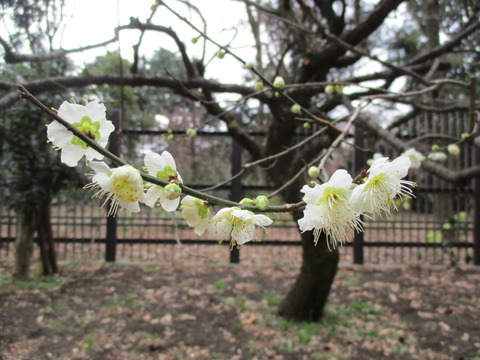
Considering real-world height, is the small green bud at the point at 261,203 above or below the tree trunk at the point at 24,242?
above

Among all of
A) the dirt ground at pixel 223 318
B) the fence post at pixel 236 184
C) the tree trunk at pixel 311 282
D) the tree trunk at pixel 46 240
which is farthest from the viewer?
the fence post at pixel 236 184

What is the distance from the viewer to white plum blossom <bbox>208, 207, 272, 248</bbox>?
1.93ft

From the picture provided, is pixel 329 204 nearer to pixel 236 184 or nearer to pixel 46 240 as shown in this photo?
pixel 236 184

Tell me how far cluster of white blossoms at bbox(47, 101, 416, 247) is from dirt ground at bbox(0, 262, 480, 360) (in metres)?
1.61

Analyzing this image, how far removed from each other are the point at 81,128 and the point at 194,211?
0.87 ft

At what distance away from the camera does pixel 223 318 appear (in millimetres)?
2570

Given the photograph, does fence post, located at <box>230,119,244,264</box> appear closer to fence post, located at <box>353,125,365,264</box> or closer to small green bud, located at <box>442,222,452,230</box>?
fence post, located at <box>353,125,365,264</box>

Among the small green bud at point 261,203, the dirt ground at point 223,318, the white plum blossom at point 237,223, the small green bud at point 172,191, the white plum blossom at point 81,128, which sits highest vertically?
the white plum blossom at point 81,128

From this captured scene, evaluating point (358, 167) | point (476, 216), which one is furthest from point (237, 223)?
point (476, 216)

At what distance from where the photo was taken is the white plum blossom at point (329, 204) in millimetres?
627

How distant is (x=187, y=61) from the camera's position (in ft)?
7.43

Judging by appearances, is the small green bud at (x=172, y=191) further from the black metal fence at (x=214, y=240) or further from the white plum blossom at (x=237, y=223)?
the black metal fence at (x=214, y=240)

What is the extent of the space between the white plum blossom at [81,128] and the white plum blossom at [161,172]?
0.33 ft

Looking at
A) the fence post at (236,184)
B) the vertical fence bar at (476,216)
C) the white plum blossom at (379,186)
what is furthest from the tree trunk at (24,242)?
the vertical fence bar at (476,216)
